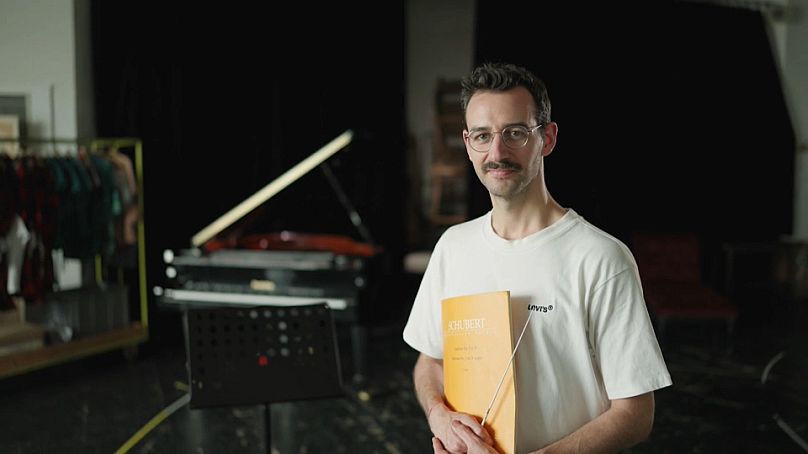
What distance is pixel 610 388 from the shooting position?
1.17 m

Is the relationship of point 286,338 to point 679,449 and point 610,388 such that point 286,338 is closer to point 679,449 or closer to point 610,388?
point 610,388

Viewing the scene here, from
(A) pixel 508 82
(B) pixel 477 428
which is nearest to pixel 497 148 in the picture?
(A) pixel 508 82

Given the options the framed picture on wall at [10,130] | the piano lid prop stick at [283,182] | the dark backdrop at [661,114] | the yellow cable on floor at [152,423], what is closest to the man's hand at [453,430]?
the yellow cable on floor at [152,423]

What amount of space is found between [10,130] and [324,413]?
285cm

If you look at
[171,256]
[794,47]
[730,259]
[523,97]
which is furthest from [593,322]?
[794,47]

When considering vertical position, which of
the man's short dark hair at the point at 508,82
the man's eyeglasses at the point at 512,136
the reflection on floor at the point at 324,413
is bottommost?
the reflection on floor at the point at 324,413

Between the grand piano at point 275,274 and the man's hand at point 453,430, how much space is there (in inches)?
93.5

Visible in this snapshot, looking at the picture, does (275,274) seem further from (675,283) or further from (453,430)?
(675,283)

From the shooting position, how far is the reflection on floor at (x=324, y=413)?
3055mm

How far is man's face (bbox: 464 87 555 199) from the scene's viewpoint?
3.91ft

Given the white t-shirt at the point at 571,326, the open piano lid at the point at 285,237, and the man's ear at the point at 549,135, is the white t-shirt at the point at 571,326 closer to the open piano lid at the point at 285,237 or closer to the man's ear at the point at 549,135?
the man's ear at the point at 549,135

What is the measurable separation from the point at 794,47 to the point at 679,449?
4265 millimetres

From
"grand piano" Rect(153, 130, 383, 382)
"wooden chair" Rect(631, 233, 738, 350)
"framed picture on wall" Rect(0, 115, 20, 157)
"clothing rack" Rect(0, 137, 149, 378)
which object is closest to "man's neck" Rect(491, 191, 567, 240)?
"grand piano" Rect(153, 130, 383, 382)

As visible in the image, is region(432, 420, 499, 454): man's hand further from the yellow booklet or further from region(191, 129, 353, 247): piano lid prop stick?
region(191, 129, 353, 247): piano lid prop stick
